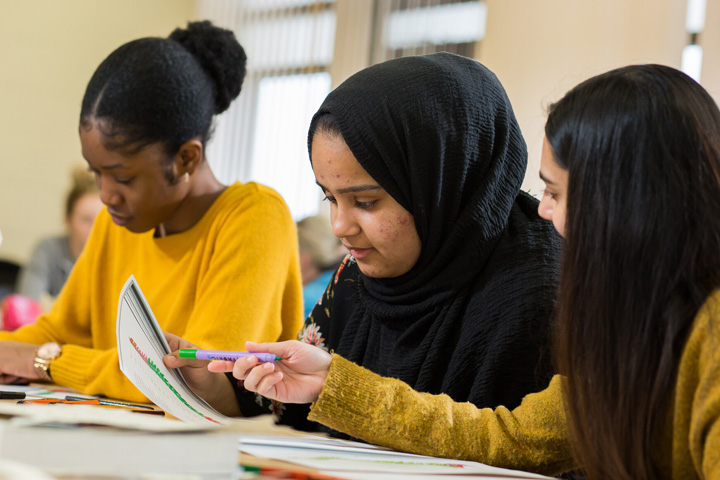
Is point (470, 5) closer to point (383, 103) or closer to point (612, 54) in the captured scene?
point (612, 54)

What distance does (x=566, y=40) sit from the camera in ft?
12.0

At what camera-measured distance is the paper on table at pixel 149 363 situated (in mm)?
886

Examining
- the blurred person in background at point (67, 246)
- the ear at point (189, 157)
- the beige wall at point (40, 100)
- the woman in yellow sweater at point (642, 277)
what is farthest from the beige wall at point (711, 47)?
the beige wall at point (40, 100)

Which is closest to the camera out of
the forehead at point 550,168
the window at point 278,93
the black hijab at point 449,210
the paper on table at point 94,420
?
the paper on table at point 94,420

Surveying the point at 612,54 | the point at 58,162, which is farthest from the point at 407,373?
the point at 58,162

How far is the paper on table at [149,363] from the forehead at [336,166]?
0.34 meters

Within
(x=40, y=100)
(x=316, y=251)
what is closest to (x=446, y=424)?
(x=316, y=251)

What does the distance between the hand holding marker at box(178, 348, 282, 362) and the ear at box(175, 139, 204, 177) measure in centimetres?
60

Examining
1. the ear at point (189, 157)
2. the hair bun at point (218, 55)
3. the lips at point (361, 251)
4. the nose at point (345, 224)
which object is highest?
the hair bun at point (218, 55)

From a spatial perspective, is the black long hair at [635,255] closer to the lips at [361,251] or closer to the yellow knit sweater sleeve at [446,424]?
the yellow knit sweater sleeve at [446,424]

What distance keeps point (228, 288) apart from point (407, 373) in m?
0.41

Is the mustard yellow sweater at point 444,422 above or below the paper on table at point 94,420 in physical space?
below

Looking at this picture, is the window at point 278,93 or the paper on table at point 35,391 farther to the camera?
the window at point 278,93

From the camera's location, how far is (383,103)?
1134mm
